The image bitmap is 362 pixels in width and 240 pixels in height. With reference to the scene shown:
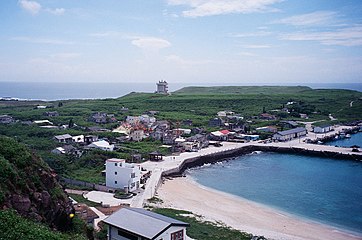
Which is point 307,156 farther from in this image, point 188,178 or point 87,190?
point 87,190

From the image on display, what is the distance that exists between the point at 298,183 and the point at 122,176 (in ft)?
58.4

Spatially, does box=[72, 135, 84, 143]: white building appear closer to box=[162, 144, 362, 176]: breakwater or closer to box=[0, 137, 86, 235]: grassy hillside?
box=[162, 144, 362, 176]: breakwater

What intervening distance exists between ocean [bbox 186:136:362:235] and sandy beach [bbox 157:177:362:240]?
1378 millimetres

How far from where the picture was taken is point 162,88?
425 feet

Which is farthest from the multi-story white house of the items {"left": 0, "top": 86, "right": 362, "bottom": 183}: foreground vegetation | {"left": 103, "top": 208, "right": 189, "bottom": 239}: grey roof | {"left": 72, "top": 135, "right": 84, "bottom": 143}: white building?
{"left": 72, "top": 135, "right": 84, "bottom": 143}: white building

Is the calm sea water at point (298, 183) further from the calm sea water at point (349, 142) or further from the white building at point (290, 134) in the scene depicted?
the calm sea water at point (349, 142)

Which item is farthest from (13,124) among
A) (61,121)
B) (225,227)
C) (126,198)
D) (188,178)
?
(225,227)

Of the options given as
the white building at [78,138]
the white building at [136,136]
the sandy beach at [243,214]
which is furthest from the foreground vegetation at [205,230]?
the white building at [136,136]

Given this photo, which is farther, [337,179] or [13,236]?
[337,179]

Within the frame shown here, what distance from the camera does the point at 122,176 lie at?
30.7 m

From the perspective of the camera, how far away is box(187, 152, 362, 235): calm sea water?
2884 centimetres

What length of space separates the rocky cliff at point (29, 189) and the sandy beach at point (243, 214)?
519 inches

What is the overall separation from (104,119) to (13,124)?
15481 mm

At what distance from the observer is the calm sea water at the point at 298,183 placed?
28844mm
